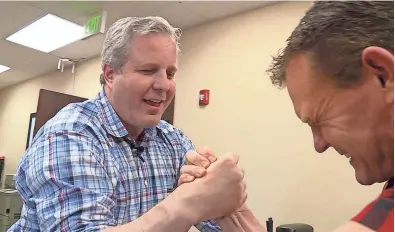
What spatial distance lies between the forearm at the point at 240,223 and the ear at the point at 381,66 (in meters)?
0.67

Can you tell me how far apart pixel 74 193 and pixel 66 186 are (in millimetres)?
25

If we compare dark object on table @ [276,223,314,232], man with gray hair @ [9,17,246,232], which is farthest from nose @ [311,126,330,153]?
dark object on table @ [276,223,314,232]

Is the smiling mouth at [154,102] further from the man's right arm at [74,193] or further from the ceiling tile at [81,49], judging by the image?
the ceiling tile at [81,49]

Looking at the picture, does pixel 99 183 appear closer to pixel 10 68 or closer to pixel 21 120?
pixel 10 68

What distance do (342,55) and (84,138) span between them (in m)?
0.64

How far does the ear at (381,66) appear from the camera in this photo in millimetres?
456

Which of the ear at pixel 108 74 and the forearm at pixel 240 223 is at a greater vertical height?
the ear at pixel 108 74

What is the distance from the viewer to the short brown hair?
0.49 metres

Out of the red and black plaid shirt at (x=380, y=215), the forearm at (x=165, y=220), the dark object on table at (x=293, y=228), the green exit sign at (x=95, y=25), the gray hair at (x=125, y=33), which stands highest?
the green exit sign at (x=95, y=25)

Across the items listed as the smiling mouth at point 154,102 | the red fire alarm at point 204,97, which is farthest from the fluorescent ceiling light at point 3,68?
the smiling mouth at point 154,102

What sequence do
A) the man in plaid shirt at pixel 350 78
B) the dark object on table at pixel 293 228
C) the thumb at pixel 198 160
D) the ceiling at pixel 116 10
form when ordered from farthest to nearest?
the ceiling at pixel 116 10, the dark object on table at pixel 293 228, the thumb at pixel 198 160, the man in plaid shirt at pixel 350 78

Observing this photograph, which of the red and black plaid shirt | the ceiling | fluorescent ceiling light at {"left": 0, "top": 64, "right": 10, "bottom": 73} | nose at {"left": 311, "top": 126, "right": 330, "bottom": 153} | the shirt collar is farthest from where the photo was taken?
fluorescent ceiling light at {"left": 0, "top": 64, "right": 10, "bottom": 73}

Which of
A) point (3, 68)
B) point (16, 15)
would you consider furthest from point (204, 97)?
point (3, 68)

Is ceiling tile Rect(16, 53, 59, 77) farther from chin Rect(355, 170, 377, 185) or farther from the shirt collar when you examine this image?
chin Rect(355, 170, 377, 185)
